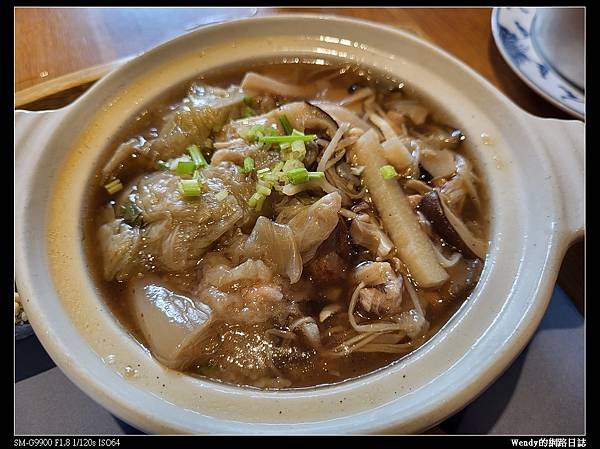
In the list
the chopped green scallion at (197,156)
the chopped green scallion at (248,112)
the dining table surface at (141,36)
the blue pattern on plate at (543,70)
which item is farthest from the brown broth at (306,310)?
the blue pattern on plate at (543,70)

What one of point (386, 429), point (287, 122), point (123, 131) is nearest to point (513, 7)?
point (287, 122)

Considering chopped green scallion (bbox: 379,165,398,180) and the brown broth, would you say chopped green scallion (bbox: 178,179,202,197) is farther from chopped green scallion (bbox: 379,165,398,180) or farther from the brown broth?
chopped green scallion (bbox: 379,165,398,180)

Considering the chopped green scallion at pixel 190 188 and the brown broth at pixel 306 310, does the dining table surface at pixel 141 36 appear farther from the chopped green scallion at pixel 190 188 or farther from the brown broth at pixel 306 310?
the chopped green scallion at pixel 190 188

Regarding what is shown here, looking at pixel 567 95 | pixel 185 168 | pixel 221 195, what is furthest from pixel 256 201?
pixel 567 95

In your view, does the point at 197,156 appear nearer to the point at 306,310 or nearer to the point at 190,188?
the point at 190,188

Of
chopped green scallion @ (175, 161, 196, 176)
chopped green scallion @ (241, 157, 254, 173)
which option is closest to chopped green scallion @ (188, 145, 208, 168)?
chopped green scallion @ (175, 161, 196, 176)

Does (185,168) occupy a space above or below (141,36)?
below
